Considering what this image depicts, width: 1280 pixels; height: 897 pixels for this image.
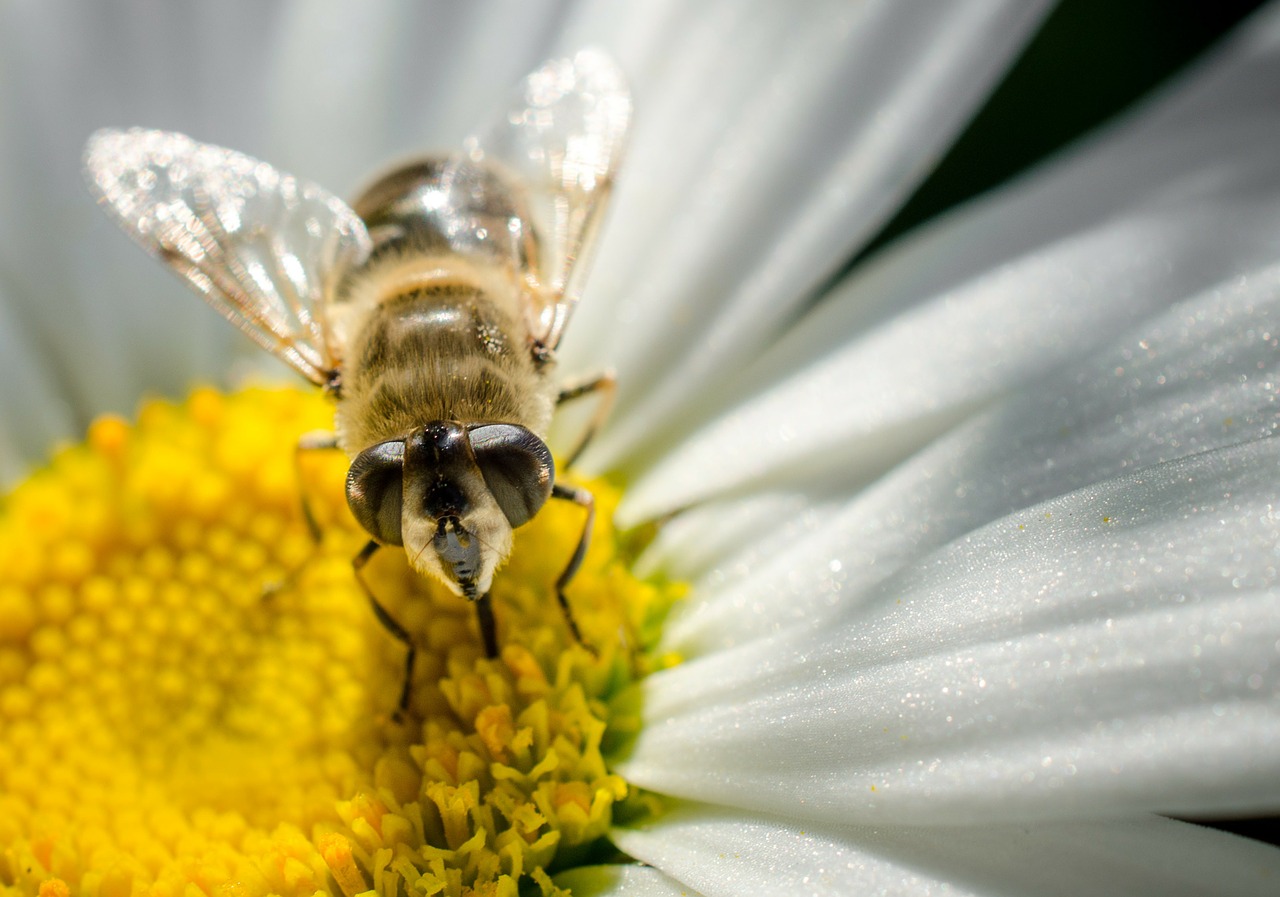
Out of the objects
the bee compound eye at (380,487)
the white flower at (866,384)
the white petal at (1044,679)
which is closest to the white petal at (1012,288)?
the white flower at (866,384)

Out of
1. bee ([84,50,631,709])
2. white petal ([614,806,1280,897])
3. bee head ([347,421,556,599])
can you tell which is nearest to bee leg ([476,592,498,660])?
bee ([84,50,631,709])

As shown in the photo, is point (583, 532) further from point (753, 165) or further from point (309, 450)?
point (753, 165)

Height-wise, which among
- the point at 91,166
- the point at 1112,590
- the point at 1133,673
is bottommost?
the point at 1133,673

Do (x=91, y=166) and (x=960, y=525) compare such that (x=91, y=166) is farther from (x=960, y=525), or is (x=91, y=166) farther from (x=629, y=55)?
(x=960, y=525)

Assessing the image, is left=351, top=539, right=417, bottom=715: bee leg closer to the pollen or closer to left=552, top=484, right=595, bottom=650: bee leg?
the pollen

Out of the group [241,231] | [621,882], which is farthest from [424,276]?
[621,882]

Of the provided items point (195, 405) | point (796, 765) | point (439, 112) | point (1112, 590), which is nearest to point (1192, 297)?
point (1112, 590)
